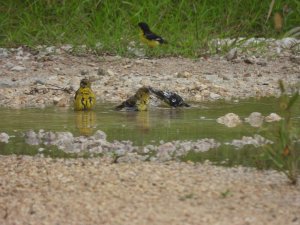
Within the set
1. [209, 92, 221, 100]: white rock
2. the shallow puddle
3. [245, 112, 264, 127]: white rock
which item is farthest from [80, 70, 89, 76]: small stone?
[245, 112, 264, 127]: white rock

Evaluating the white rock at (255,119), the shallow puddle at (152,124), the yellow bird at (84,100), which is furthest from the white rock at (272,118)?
the yellow bird at (84,100)

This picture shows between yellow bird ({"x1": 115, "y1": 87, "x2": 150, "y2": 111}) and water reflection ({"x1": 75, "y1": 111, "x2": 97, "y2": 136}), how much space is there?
0.34 m

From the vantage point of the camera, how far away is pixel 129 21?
1380 cm

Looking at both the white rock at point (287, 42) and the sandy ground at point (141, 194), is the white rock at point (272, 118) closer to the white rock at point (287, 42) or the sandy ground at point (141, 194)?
the sandy ground at point (141, 194)

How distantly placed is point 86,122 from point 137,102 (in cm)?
92

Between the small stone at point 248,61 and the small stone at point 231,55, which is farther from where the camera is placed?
the small stone at point 231,55

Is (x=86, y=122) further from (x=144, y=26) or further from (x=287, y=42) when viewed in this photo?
(x=287, y=42)

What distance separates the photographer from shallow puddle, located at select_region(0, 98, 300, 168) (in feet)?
22.9

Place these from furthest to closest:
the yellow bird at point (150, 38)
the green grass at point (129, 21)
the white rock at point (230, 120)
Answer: the green grass at point (129, 21) < the yellow bird at point (150, 38) < the white rock at point (230, 120)

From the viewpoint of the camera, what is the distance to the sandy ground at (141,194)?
4965 millimetres

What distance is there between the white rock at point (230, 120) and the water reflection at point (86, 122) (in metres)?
1.10

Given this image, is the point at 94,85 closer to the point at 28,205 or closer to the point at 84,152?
the point at 84,152

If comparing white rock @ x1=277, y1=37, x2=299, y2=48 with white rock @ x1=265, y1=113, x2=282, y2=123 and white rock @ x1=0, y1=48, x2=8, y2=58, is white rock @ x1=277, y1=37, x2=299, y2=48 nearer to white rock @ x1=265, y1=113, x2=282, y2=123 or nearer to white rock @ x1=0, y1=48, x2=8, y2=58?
white rock @ x1=0, y1=48, x2=8, y2=58

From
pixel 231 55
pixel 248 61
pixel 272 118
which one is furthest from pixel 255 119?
pixel 231 55
